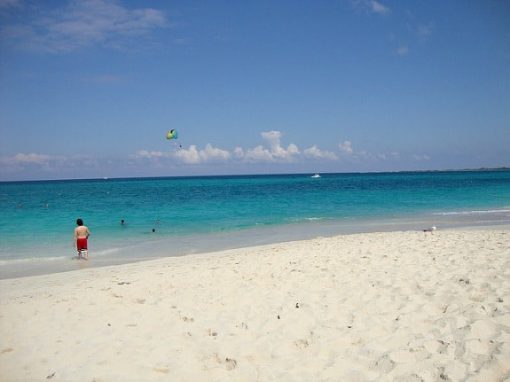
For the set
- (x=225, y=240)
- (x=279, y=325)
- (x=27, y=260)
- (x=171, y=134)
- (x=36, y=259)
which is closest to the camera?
(x=279, y=325)

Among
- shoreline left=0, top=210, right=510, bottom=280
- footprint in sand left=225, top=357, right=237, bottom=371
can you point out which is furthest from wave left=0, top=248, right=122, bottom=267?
footprint in sand left=225, top=357, right=237, bottom=371

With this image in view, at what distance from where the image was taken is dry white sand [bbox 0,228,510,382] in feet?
13.6

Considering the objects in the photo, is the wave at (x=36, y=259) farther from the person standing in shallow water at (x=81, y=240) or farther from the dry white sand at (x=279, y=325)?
the dry white sand at (x=279, y=325)

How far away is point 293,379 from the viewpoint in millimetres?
4012

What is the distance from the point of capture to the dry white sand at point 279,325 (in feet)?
13.6

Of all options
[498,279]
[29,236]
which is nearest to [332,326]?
[498,279]

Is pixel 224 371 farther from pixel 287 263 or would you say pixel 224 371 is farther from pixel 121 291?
pixel 287 263

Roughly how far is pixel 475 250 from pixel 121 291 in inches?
327

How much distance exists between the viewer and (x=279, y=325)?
5.29 meters

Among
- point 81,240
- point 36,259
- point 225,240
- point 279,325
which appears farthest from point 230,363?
point 225,240

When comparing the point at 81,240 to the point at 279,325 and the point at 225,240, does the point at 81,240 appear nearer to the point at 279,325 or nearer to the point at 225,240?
the point at 225,240

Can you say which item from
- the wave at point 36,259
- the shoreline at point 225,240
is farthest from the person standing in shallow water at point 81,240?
the wave at point 36,259

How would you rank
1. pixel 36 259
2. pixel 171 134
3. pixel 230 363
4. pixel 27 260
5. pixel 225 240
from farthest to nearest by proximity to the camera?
pixel 171 134, pixel 225 240, pixel 36 259, pixel 27 260, pixel 230 363

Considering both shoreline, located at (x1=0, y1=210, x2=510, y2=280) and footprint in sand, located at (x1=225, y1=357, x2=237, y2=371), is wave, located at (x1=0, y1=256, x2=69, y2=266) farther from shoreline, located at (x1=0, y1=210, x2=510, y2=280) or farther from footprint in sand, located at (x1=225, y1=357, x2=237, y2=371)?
footprint in sand, located at (x1=225, y1=357, x2=237, y2=371)
